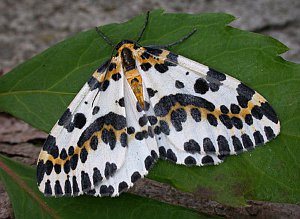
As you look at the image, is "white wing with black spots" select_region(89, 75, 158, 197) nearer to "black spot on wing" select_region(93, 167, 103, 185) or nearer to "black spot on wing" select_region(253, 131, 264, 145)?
"black spot on wing" select_region(93, 167, 103, 185)

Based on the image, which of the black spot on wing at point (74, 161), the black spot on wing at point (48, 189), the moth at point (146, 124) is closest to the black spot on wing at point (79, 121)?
the moth at point (146, 124)

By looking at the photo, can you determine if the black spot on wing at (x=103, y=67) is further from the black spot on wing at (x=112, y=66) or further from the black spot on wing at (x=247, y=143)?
the black spot on wing at (x=247, y=143)

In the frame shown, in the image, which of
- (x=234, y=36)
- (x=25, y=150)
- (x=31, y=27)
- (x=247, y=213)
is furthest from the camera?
(x=31, y=27)

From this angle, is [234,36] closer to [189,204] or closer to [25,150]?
[189,204]

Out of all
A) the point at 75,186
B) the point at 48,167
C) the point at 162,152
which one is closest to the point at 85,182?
the point at 75,186

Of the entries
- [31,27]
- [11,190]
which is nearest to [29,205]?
[11,190]

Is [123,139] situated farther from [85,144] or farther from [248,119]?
[248,119]
